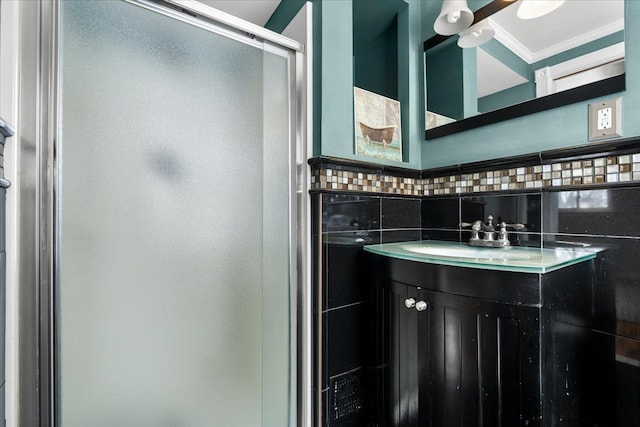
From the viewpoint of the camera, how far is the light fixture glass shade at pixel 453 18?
1.26m

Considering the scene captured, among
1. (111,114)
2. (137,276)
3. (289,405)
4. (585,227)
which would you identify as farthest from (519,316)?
(111,114)

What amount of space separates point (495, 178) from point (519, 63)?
0.47 meters

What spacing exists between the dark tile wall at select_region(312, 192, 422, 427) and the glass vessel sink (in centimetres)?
13

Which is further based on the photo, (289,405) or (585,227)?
(289,405)

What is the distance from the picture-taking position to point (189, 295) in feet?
3.28

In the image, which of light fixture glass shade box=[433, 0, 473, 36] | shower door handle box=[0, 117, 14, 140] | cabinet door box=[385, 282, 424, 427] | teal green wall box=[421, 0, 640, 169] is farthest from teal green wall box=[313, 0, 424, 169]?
shower door handle box=[0, 117, 14, 140]

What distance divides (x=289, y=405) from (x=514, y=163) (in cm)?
134

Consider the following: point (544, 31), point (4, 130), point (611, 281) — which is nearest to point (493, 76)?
point (544, 31)

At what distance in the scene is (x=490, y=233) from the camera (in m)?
1.22

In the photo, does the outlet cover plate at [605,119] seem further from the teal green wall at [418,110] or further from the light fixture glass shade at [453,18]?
the light fixture glass shade at [453,18]

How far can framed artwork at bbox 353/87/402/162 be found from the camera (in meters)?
1.34

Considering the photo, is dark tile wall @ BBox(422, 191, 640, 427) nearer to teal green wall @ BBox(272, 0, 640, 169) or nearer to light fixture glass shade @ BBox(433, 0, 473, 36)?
teal green wall @ BBox(272, 0, 640, 169)

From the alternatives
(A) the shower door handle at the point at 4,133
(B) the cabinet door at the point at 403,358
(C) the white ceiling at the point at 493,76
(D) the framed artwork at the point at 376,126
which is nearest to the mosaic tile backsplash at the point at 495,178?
(D) the framed artwork at the point at 376,126

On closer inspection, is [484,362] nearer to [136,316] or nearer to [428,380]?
[428,380]
